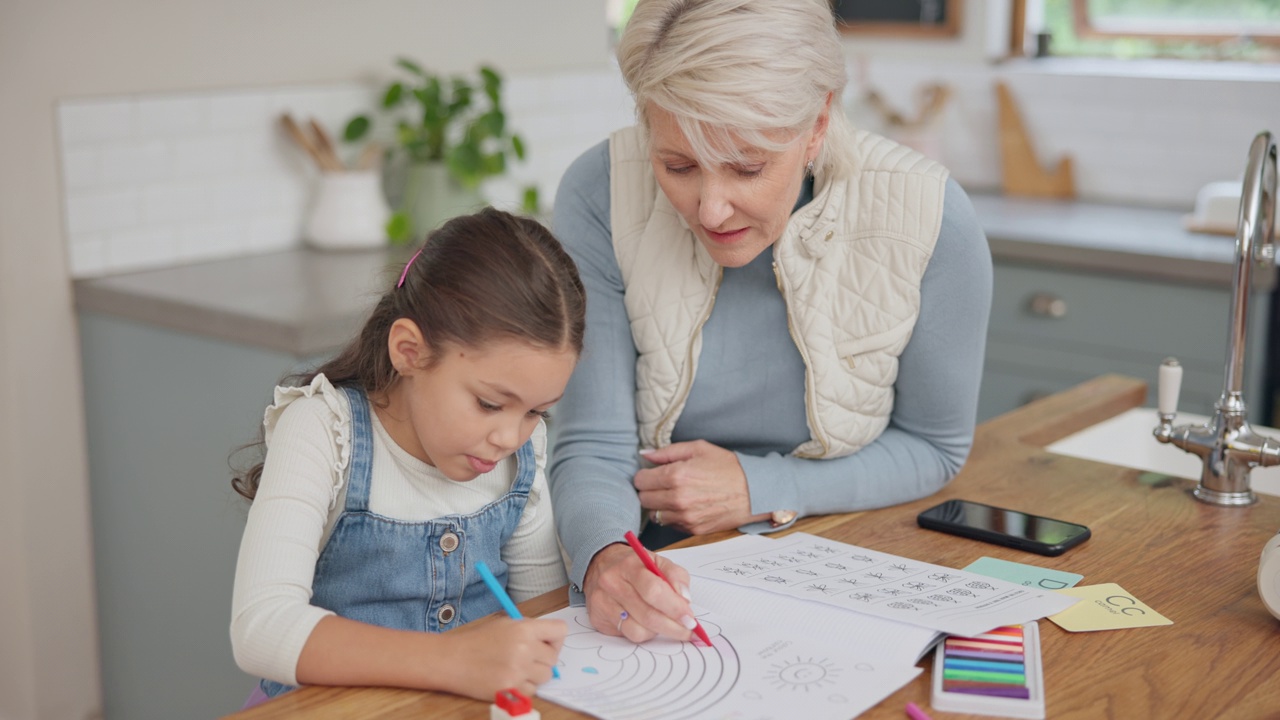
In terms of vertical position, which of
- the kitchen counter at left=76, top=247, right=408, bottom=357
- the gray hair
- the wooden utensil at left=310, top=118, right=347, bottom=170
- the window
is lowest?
the kitchen counter at left=76, top=247, right=408, bottom=357

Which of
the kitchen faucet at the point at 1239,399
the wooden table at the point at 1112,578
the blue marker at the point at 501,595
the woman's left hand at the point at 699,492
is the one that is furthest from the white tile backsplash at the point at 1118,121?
the blue marker at the point at 501,595

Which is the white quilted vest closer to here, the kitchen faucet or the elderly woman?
A: the elderly woman

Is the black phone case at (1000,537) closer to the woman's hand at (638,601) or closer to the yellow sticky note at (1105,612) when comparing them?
the yellow sticky note at (1105,612)

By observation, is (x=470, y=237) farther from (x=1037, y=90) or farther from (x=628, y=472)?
(x=1037, y=90)

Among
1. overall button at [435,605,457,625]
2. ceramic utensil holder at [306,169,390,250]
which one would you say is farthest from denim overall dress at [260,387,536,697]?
ceramic utensil holder at [306,169,390,250]

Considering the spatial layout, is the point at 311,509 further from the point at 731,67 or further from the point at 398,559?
the point at 731,67

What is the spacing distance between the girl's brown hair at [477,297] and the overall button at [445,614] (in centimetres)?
25

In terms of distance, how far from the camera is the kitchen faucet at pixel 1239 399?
1574 millimetres

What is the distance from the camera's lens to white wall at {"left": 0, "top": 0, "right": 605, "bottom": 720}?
2.37m

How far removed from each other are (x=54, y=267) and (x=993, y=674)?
196cm

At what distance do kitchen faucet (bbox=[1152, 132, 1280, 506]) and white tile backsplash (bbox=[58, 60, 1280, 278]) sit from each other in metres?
0.84

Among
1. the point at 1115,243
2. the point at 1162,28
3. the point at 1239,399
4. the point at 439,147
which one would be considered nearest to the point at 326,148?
the point at 439,147

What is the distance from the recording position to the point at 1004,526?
5.08ft

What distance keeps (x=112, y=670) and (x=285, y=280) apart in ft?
2.85
